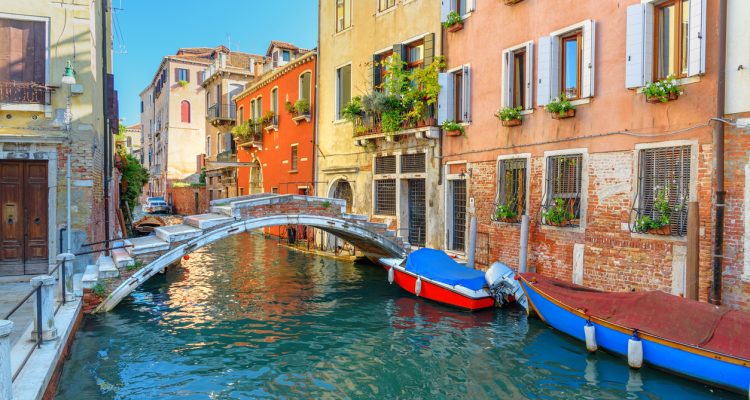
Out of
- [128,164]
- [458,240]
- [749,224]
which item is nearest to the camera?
[749,224]

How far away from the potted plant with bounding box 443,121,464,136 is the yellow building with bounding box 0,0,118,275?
22.8 feet

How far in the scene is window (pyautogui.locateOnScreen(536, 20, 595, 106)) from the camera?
9258mm

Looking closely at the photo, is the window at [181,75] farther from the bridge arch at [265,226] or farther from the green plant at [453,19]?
the green plant at [453,19]

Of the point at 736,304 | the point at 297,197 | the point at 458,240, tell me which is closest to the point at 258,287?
the point at 297,197

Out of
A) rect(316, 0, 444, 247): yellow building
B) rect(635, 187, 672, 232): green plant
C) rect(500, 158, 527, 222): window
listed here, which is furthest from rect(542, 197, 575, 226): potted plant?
rect(316, 0, 444, 247): yellow building

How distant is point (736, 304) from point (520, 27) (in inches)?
237

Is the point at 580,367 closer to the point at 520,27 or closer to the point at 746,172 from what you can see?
the point at 746,172

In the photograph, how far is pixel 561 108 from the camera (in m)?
9.10

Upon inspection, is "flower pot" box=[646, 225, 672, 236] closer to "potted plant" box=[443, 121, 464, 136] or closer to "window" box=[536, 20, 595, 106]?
"window" box=[536, 20, 595, 106]

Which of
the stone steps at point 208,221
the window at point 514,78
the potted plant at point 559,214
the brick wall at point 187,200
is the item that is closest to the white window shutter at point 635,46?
the potted plant at point 559,214

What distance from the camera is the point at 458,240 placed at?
40.5 ft

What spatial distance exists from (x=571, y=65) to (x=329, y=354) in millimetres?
6364

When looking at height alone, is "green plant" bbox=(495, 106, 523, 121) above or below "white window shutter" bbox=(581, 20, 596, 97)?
below

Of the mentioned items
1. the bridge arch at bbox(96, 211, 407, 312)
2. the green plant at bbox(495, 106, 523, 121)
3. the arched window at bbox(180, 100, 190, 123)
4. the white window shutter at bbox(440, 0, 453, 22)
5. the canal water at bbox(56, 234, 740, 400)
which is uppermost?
the arched window at bbox(180, 100, 190, 123)
